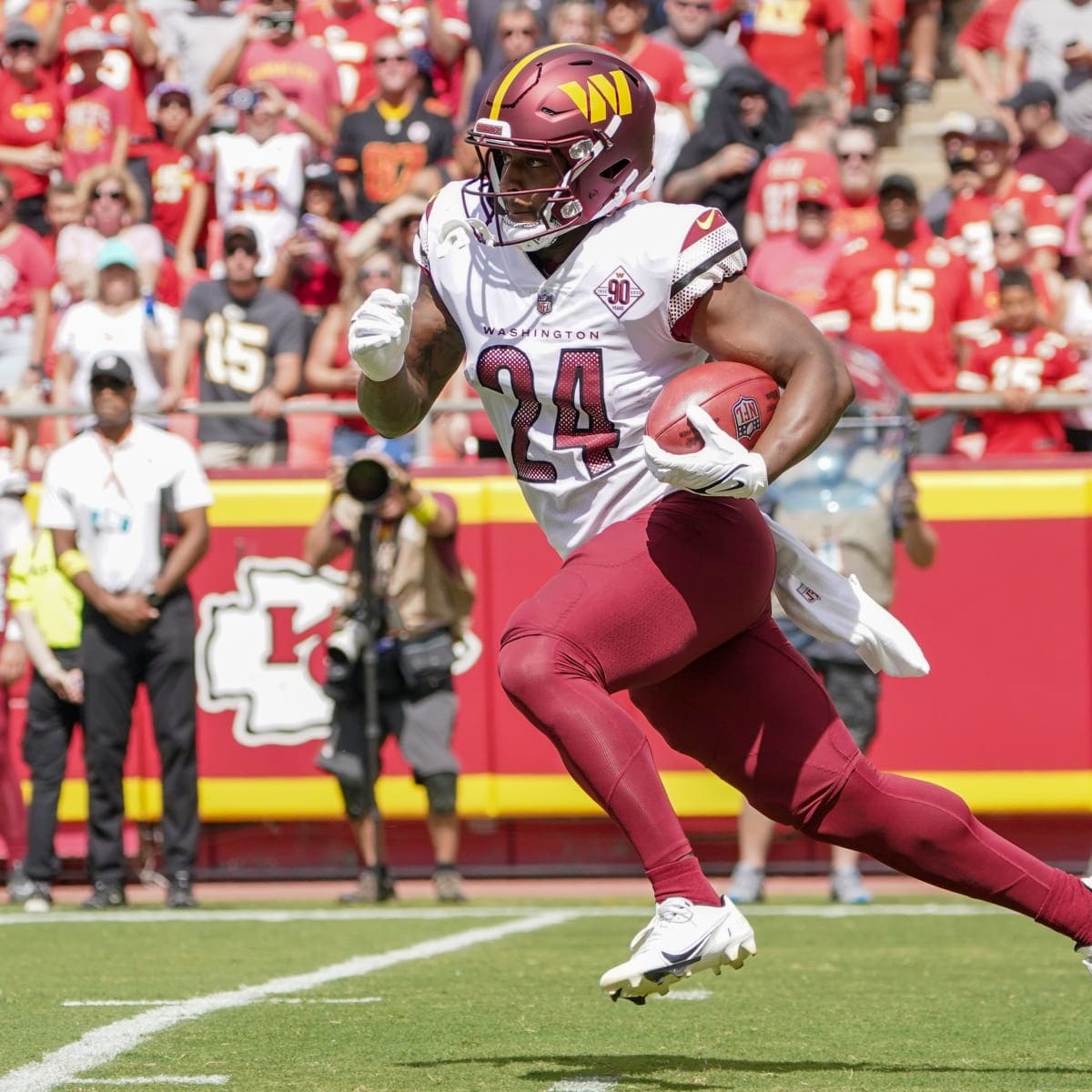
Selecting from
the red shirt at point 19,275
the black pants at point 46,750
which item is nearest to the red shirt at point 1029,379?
the black pants at point 46,750

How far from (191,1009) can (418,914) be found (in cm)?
290

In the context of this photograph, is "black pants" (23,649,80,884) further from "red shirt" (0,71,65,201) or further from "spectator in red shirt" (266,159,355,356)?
"red shirt" (0,71,65,201)

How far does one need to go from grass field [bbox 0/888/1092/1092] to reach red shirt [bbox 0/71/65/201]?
20.9 feet

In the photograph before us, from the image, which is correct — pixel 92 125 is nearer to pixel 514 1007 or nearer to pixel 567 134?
pixel 514 1007

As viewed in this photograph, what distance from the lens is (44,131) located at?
1261 cm

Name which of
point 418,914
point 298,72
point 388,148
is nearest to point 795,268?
point 388,148

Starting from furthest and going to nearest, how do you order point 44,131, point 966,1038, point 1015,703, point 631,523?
1. point 44,131
2. point 1015,703
3. point 966,1038
4. point 631,523

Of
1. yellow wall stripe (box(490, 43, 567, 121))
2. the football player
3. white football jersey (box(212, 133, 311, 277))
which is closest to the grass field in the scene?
the football player

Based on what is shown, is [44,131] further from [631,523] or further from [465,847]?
[631,523]

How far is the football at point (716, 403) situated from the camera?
3.69 m

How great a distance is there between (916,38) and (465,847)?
6.76 metres

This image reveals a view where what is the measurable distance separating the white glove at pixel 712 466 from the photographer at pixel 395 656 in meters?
4.70

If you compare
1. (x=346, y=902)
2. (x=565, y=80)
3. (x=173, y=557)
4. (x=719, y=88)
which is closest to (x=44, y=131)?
(x=719, y=88)

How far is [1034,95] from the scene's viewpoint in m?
11.3
